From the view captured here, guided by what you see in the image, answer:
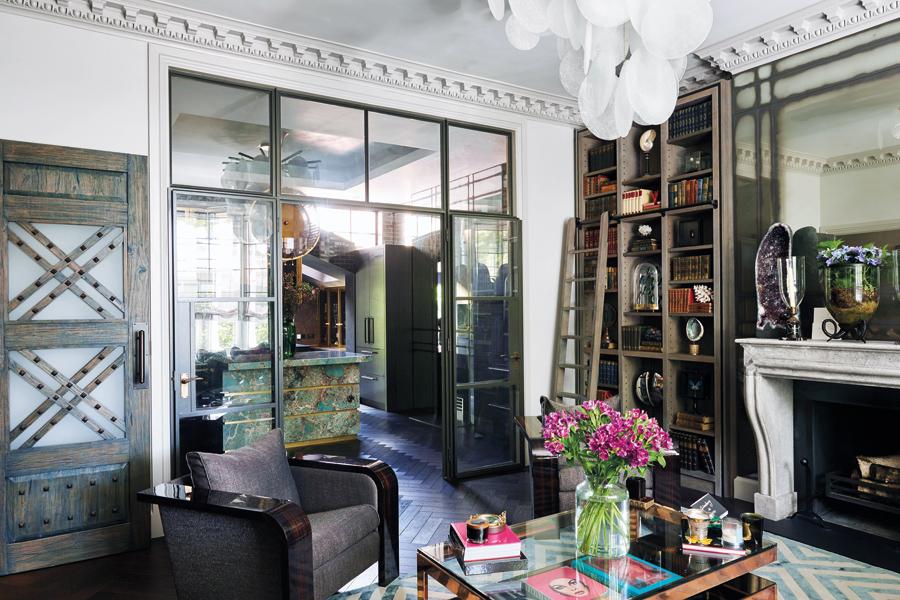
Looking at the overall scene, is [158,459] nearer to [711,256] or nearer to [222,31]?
[222,31]

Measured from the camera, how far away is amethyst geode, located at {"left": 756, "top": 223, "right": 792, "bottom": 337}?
3941mm

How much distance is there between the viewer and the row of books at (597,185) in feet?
17.6

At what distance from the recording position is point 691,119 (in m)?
4.59

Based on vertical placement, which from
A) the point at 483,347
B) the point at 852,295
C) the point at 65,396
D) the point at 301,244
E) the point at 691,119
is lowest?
the point at 65,396

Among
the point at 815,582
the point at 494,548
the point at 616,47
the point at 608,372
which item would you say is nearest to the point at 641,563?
the point at 494,548

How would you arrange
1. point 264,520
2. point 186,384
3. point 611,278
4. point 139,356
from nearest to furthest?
point 264,520, point 139,356, point 186,384, point 611,278

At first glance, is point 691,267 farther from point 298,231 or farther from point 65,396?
Result: point 65,396

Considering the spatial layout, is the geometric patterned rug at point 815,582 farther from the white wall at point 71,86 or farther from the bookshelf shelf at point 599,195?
the bookshelf shelf at point 599,195

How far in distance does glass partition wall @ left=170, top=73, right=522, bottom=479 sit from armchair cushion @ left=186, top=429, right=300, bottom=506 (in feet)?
3.52

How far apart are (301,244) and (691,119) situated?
418 centimetres

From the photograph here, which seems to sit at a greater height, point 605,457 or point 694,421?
point 605,457

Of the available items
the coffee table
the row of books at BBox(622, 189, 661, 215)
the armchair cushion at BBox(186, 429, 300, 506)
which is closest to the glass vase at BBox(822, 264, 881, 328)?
the row of books at BBox(622, 189, 661, 215)

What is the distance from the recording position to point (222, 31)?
3.81m

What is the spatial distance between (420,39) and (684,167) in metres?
2.36
